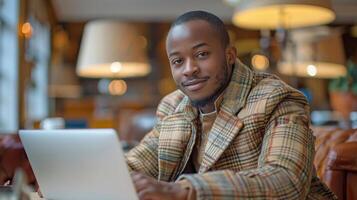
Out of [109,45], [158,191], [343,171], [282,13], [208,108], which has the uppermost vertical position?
[282,13]

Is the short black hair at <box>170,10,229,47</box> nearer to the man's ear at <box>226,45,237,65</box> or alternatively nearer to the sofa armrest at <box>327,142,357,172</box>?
the man's ear at <box>226,45,237,65</box>

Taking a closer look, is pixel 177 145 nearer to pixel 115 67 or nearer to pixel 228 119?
pixel 228 119

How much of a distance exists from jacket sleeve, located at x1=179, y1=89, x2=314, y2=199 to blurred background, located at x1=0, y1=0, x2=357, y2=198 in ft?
1.19

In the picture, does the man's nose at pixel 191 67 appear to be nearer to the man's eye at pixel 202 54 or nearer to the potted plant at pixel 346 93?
the man's eye at pixel 202 54

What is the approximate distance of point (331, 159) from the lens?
1708mm

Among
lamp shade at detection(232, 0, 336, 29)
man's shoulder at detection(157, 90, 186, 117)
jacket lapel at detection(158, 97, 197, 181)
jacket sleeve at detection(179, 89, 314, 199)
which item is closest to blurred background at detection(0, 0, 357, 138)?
lamp shade at detection(232, 0, 336, 29)

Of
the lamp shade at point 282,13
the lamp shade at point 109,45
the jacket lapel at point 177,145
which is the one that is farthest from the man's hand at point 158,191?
the lamp shade at point 109,45

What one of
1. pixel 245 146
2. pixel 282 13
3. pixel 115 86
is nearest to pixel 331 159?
pixel 245 146

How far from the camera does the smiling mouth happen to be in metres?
1.32

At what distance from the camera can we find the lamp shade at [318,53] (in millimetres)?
4422

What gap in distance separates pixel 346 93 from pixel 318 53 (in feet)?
1.34

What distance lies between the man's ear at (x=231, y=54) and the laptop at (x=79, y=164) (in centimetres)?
46

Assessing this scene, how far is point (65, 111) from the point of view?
1007 cm

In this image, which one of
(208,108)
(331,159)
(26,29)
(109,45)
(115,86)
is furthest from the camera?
(115,86)
